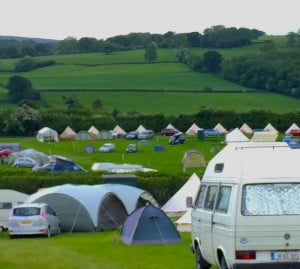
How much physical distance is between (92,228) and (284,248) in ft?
75.7

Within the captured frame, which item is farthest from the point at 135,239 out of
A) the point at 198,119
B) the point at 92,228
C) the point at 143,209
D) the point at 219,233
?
the point at 198,119

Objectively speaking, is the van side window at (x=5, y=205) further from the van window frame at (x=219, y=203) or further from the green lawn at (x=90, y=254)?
the van window frame at (x=219, y=203)

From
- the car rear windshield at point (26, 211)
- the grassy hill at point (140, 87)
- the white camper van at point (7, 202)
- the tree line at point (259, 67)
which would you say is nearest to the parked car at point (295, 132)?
the grassy hill at point (140, 87)

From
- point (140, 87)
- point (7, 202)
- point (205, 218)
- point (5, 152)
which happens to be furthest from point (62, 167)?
point (140, 87)

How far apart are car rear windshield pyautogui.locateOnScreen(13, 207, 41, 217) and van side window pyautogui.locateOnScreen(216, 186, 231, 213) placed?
699 inches

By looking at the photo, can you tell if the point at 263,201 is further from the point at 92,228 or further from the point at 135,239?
the point at 92,228

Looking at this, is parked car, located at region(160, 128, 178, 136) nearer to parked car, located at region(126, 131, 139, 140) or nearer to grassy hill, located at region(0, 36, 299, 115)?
parked car, located at region(126, 131, 139, 140)

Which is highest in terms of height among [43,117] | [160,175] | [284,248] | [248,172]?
[248,172]

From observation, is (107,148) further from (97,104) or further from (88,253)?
(88,253)

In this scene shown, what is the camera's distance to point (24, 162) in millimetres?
75062

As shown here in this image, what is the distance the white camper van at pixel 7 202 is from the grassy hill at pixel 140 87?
9032cm

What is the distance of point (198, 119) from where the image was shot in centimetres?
11425

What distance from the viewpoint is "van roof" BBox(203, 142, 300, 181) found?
16.7m

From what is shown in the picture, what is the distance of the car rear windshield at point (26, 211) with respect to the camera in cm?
3447
